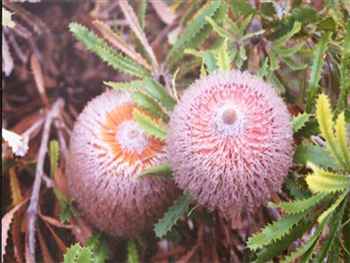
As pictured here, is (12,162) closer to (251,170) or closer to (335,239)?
(251,170)

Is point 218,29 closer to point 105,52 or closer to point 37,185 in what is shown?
point 105,52

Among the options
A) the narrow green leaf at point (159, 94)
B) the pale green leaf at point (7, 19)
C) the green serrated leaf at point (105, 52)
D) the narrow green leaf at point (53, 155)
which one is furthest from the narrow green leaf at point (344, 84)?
the pale green leaf at point (7, 19)

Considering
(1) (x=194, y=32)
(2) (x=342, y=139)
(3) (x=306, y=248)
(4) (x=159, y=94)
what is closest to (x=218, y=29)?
(1) (x=194, y=32)

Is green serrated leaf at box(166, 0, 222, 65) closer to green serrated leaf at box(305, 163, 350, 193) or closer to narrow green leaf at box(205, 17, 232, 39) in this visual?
narrow green leaf at box(205, 17, 232, 39)

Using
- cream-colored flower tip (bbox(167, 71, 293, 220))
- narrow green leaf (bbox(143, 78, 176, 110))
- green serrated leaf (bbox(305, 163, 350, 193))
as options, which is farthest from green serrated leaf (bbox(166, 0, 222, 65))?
green serrated leaf (bbox(305, 163, 350, 193))

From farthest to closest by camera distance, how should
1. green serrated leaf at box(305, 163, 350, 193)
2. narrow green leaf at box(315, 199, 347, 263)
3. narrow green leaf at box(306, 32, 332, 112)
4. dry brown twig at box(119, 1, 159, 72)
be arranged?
dry brown twig at box(119, 1, 159, 72)
narrow green leaf at box(306, 32, 332, 112)
narrow green leaf at box(315, 199, 347, 263)
green serrated leaf at box(305, 163, 350, 193)

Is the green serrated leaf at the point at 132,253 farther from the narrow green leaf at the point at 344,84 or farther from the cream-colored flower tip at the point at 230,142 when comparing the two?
the narrow green leaf at the point at 344,84

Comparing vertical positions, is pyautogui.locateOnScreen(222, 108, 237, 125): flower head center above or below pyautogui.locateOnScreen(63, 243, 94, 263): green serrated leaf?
above
